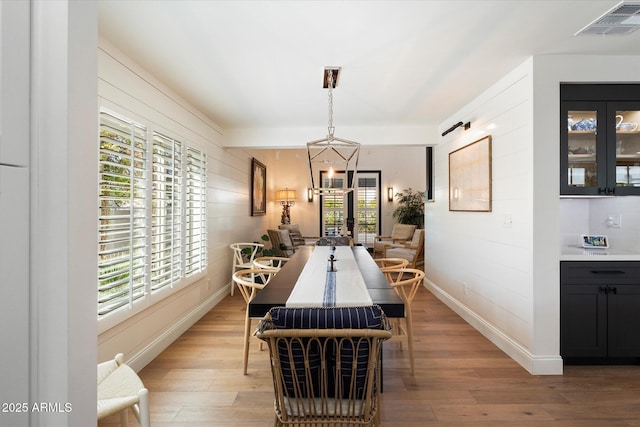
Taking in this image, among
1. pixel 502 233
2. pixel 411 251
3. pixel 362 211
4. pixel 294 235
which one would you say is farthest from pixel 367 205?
pixel 502 233

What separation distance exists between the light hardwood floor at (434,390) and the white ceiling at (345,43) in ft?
8.37

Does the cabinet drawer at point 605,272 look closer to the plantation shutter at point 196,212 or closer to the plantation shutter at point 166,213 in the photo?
the plantation shutter at point 166,213

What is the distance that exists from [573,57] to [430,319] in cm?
299

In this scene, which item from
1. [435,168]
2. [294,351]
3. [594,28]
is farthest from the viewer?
[435,168]

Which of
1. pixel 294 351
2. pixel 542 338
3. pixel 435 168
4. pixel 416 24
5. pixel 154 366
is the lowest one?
pixel 154 366

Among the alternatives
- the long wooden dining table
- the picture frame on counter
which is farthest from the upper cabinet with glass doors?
the long wooden dining table

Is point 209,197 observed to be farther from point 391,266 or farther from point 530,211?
point 530,211

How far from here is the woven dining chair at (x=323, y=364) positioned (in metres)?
1.44

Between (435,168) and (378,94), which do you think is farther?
(435,168)

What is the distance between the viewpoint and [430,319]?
4.11 meters

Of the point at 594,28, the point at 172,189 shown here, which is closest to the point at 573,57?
the point at 594,28

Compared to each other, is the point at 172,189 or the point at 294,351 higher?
the point at 172,189

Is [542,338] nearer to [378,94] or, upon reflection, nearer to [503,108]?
[503,108]

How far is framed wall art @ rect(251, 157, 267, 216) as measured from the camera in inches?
262
